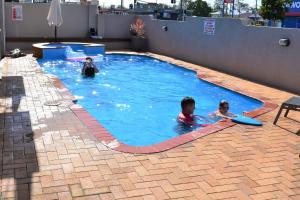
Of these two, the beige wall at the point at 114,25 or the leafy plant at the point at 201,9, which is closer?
the beige wall at the point at 114,25

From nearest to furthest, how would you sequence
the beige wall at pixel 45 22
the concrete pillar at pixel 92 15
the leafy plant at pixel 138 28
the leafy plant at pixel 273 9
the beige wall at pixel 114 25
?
the beige wall at pixel 45 22
the leafy plant at pixel 138 28
the concrete pillar at pixel 92 15
the beige wall at pixel 114 25
the leafy plant at pixel 273 9

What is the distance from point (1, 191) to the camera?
3918 mm

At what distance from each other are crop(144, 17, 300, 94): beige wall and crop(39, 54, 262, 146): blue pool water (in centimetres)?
138

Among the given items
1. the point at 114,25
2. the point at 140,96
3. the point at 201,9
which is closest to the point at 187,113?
the point at 140,96

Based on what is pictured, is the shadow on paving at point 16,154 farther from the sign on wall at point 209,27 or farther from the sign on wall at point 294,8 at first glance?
the sign on wall at point 294,8

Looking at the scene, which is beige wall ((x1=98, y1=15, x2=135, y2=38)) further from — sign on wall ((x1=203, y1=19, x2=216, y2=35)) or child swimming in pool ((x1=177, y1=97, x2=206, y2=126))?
child swimming in pool ((x1=177, y1=97, x2=206, y2=126))

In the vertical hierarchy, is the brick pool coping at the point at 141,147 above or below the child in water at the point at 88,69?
below

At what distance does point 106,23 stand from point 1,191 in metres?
17.0

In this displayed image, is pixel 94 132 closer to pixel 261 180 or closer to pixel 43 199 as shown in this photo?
pixel 43 199

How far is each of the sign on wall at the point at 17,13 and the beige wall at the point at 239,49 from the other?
6732 millimetres

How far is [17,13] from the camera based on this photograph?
58.1 ft

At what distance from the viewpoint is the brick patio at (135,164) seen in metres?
4.16

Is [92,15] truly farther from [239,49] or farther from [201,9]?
[201,9]

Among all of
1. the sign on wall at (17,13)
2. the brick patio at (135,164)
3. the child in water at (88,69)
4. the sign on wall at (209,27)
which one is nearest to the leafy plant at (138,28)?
the sign on wall at (209,27)
